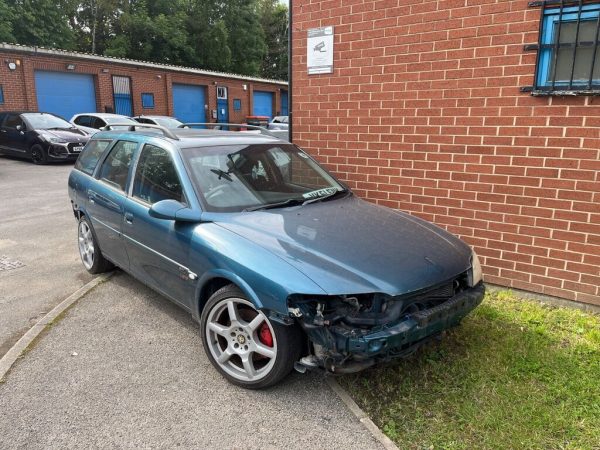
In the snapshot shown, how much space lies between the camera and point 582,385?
3.04m

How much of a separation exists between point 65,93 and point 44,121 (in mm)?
6619

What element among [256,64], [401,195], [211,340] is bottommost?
[211,340]

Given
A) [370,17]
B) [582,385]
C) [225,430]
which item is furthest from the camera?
[370,17]

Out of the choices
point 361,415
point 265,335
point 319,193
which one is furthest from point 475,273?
point 265,335

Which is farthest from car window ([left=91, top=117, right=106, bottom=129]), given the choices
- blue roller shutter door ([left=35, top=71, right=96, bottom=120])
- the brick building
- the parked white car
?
blue roller shutter door ([left=35, top=71, right=96, bottom=120])

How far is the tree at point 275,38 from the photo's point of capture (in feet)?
164

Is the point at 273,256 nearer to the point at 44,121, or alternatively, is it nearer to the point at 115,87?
the point at 44,121

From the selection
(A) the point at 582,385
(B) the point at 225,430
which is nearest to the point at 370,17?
(A) the point at 582,385

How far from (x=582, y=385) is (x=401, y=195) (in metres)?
2.62

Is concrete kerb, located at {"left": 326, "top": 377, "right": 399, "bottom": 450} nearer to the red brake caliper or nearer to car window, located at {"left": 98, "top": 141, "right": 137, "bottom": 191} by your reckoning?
the red brake caliper

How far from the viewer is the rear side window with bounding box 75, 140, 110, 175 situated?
16.5ft

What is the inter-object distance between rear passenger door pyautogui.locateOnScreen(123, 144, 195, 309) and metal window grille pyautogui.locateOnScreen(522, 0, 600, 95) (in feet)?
10.5

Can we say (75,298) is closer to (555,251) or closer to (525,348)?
(525,348)

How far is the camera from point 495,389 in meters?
3.02
